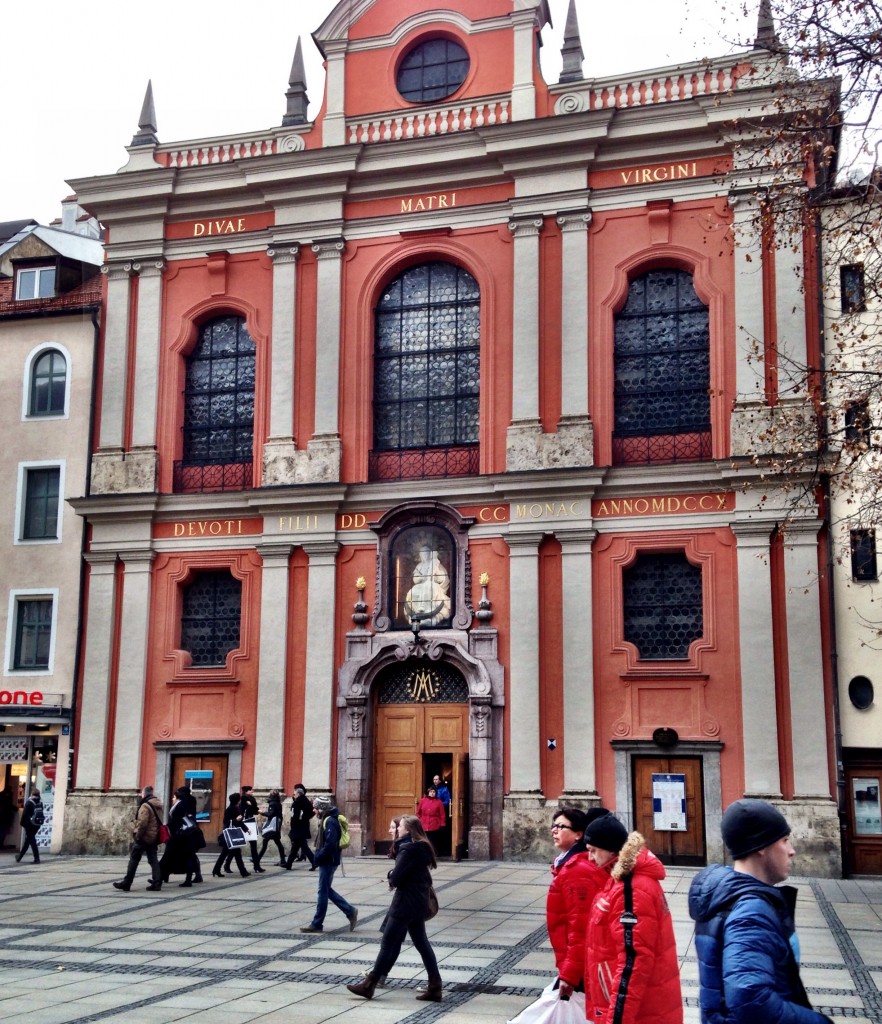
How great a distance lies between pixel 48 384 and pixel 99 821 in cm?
1112

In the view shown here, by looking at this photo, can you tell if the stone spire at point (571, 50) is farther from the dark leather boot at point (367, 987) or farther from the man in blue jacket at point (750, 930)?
the man in blue jacket at point (750, 930)

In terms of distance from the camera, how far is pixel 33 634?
30828mm

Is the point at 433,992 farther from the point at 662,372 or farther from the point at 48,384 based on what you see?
the point at 48,384

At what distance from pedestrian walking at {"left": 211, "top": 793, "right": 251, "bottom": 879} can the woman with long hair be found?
1192 centimetres

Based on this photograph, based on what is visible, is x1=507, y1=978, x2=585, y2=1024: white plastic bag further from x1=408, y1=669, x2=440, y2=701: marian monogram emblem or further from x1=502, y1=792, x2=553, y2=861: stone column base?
x1=408, y1=669, x2=440, y2=701: marian monogram emblem

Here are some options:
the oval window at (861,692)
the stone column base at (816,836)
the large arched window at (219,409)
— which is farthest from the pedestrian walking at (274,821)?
the oval window at (861,692)

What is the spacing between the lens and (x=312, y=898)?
20.5 metres

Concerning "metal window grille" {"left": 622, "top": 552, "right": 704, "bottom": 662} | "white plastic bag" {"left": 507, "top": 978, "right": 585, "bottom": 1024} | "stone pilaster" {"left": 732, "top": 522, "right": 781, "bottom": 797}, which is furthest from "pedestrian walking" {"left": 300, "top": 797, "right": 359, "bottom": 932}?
"metal window grille" {"left": 622, "top": 552, "right": 704, "bottom": 662}

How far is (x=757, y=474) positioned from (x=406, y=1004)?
52.2 feet

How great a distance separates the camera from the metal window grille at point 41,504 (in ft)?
103

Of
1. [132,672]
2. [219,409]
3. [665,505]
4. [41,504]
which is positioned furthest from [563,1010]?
[41,504]

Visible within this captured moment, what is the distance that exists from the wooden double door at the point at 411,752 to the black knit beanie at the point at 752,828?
884 inches

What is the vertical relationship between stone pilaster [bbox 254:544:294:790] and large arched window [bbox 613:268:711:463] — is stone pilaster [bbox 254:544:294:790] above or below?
below

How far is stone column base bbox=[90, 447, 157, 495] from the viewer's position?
30.2 metres
